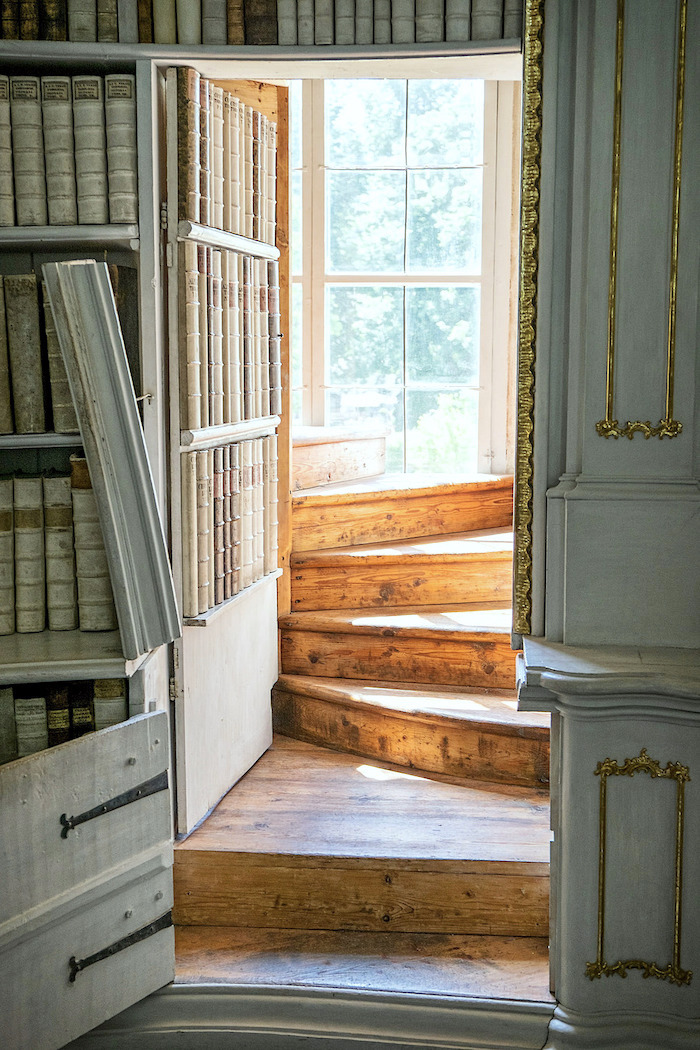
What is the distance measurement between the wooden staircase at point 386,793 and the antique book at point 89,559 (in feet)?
1.98

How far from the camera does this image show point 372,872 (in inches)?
88.8

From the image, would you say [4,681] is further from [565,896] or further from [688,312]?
[688,312]

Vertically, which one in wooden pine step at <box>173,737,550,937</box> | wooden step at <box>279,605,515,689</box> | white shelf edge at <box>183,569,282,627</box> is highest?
white shelf edge at <box>183,569,282,627</box>

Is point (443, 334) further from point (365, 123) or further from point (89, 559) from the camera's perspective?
point (89, 559)

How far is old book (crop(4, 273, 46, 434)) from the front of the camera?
6.82 ft

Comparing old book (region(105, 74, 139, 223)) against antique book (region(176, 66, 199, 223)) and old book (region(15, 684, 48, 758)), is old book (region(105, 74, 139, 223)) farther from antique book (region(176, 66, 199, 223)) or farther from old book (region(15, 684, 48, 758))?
old book (region(15, 684, 48, 758))

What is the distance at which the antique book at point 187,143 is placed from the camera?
217 cm

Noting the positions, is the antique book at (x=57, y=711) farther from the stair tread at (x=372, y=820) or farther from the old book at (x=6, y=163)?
the old book at (x=6, y=163)

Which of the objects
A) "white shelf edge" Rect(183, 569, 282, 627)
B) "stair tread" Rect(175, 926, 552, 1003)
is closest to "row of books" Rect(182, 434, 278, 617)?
"white shelf edge" Rect(183, 569, 282, 627)

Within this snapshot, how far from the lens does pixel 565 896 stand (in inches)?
75.6

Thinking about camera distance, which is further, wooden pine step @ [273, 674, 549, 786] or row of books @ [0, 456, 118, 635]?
wooden pine step @ [273, 674, 549, 786]

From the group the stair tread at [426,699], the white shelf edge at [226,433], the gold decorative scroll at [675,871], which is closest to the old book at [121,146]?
the white shelf edge at [226,433]

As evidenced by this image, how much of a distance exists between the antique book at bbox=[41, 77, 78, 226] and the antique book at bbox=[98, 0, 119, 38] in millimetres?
116

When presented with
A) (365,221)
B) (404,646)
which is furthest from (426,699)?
(365,221)
